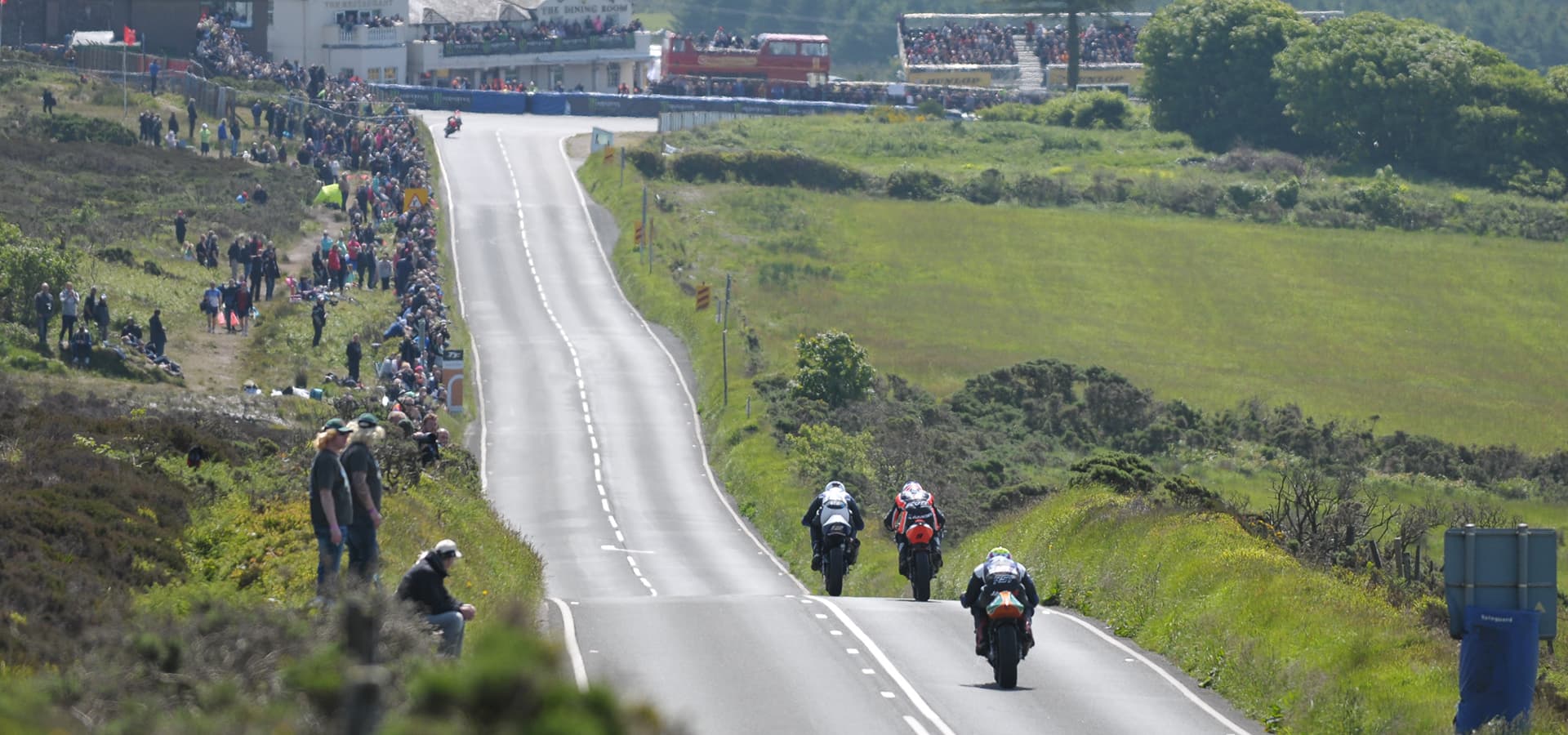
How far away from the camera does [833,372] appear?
51.6 meters

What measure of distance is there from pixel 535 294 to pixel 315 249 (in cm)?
738

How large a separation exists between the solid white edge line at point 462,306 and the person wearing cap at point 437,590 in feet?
71.4

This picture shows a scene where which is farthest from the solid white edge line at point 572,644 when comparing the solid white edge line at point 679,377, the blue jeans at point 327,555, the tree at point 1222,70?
the tree at point 1222,70

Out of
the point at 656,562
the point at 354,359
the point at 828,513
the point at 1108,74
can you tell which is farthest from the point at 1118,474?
the point at 1108,74

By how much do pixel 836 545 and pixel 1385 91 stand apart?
7819 cm

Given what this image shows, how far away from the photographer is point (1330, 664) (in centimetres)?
1956

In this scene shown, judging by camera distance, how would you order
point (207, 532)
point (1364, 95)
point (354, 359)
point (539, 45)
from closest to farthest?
point (207, 532) < point (354, 359) < point (1364, 95) < point (539, 45)

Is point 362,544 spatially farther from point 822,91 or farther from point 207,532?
point 822,91

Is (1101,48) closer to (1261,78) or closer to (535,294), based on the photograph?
(1261,78)

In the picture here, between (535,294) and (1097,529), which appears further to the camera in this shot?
(535,294)

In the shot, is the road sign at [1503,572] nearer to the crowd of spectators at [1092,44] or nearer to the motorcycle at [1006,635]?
the motorcycle at [1006,635]

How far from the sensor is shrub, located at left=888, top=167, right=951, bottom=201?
86250 millimetres

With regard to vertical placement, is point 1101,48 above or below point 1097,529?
above

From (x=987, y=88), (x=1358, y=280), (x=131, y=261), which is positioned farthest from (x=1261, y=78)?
(x=131, y=261)
